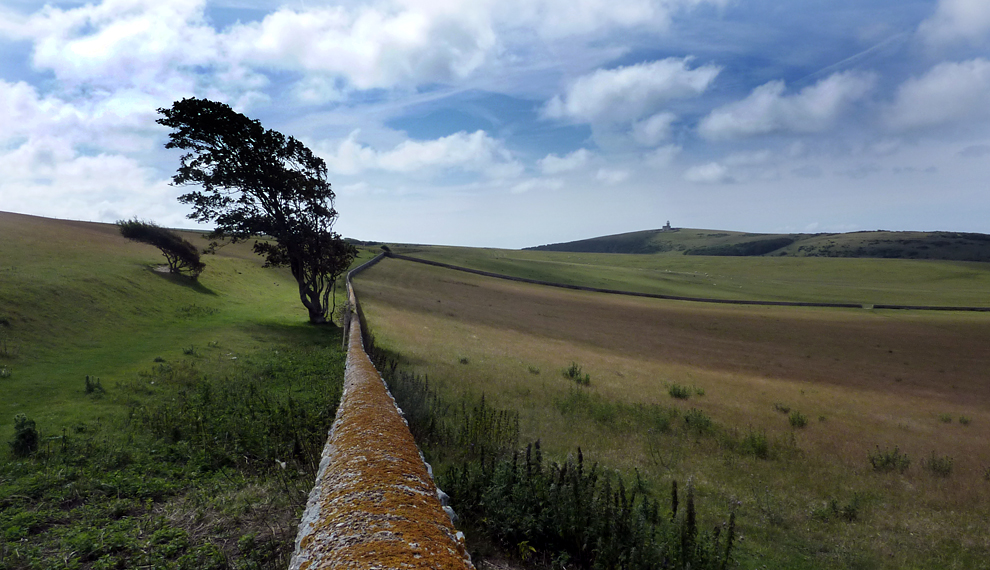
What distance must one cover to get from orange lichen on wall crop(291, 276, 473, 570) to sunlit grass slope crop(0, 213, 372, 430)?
838 centimetres

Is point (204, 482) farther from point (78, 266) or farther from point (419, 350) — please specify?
point (78, 266)

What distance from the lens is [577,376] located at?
18.7 metres

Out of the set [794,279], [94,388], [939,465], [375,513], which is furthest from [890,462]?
[794,279]

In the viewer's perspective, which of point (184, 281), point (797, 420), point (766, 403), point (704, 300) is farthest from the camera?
point (704, 300)

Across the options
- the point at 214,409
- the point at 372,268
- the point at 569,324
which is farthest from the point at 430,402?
the point at 372,268

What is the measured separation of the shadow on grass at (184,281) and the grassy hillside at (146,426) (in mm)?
6382

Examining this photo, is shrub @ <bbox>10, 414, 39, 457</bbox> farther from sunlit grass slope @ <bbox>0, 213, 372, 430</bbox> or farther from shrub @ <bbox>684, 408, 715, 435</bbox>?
shrub @ <bbox>684, 408, 715, 435</bbox>

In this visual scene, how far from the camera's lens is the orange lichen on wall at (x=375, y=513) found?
2.34m

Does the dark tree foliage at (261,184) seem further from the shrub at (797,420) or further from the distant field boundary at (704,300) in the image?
the distant field boundary at (704,300)

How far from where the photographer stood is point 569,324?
121 ft

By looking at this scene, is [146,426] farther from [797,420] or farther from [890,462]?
[797,420]

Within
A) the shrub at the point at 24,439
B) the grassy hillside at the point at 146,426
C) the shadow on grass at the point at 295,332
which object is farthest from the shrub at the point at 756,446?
the shadow on grass at the point at 295,332

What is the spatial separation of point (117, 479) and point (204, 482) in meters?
1.14

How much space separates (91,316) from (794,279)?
10304cm
